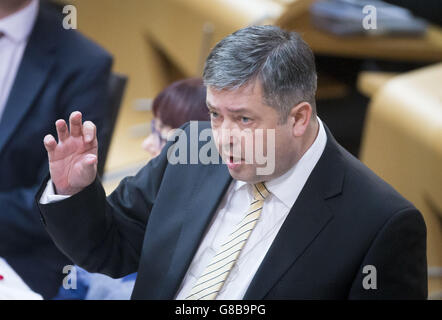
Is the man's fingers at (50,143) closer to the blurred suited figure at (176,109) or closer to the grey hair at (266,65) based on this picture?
the grey hair at (266,65)

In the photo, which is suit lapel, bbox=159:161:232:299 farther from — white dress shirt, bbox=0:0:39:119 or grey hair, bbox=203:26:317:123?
white dress shirt, bbox=0:0:39:119

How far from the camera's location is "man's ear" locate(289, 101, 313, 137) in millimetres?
1270

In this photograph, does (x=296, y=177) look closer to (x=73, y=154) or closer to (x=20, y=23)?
(x=73, y=154)

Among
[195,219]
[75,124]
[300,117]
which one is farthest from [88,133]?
[300,117]

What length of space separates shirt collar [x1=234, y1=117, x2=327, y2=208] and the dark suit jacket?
0.01 meters

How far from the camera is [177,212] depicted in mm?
1470

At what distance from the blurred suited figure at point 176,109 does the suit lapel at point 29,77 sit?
0.36 metres

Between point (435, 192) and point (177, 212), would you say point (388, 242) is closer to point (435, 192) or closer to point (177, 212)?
point (177, 212)

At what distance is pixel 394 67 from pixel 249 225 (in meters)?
2.33

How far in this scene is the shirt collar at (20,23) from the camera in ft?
6.87

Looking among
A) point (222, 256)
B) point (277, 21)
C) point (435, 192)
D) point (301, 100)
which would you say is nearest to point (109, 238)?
point (222, 256)

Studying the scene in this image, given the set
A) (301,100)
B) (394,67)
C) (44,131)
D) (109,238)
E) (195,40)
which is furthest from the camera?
(394,67)

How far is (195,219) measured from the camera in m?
1.44

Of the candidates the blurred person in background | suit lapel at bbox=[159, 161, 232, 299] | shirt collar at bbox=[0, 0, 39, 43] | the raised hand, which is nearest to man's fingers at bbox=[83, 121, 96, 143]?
the raised hand
